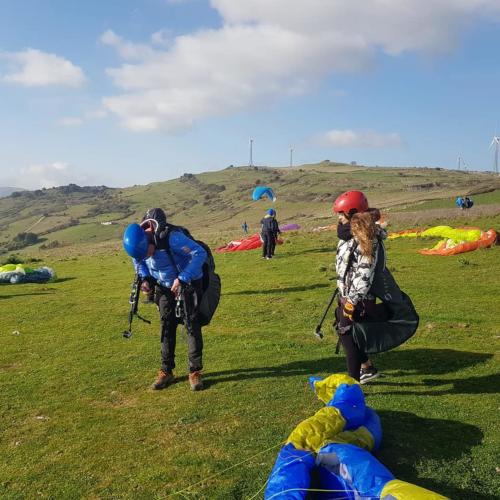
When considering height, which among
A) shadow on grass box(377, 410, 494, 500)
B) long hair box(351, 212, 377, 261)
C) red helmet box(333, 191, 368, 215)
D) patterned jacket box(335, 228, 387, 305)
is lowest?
shadow on grass box(377, 410, 494, 500)

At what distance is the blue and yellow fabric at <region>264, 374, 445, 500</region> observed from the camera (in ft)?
12.9

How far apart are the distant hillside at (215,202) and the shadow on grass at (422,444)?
261 ft

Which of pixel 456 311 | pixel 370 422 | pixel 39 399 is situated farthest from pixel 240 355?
pixel 456 311

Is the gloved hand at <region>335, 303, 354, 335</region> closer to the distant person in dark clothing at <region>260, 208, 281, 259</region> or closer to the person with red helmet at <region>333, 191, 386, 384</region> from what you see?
the person with red helmet at <region>333, 191, 386, 384</region>

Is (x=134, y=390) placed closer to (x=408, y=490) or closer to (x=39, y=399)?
(x=39, y=399)

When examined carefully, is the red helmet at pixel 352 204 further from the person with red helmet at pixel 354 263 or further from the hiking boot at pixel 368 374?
the hiking boot at pixel 368 374

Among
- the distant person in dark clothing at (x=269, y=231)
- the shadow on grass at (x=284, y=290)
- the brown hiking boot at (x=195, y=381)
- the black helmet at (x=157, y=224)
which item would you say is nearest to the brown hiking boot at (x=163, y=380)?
the brown hiking boot at (x=195, y=381)

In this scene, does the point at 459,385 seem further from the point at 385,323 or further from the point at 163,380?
the point at 163,380

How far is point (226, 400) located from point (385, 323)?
2.52 meters

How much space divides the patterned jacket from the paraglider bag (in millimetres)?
189

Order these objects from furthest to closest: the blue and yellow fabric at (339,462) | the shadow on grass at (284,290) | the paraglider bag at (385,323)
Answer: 1. the shadow on grass at (284,290)
2. the paraglider bag at (385,323)
3. the blue and yellow fabric at (339,462)

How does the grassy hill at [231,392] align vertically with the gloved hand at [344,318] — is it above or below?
below

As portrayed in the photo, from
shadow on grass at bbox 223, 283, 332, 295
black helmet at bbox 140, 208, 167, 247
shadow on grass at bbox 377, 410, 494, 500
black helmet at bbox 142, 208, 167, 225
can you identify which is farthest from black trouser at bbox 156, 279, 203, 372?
shadow on grass at bbox 223, 283, 332, 295

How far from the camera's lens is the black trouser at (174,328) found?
301 inches
